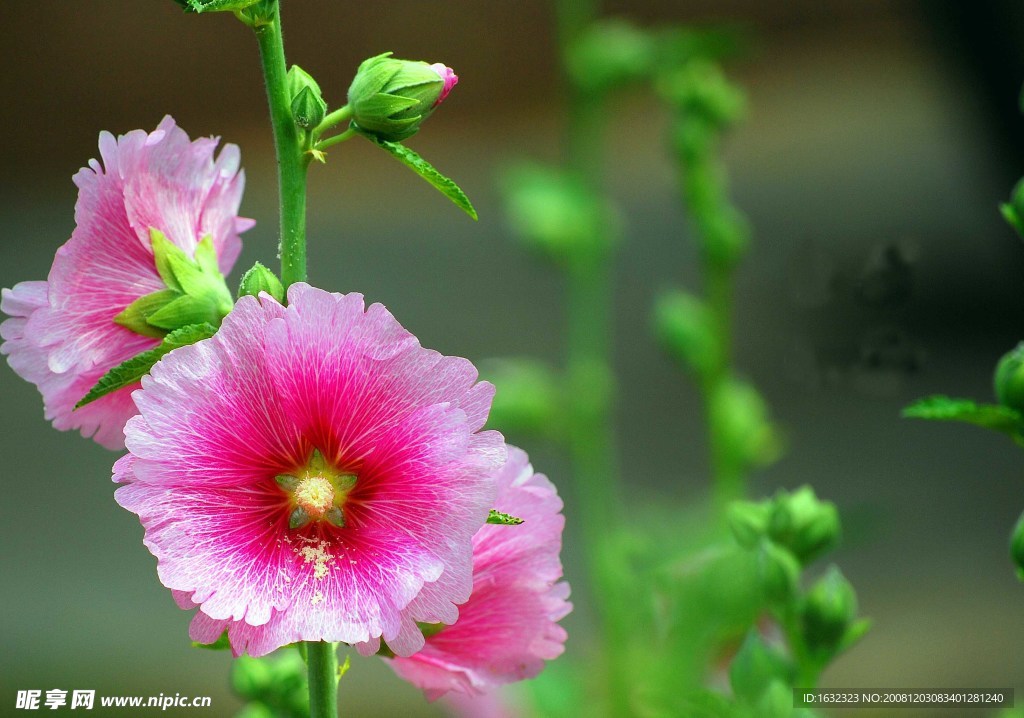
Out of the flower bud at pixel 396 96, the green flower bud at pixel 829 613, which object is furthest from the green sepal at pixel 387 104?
the green flower bud at pixel 829 613

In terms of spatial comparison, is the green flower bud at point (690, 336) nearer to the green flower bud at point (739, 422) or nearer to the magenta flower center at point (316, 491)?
the green flower bud at point (739, 422)

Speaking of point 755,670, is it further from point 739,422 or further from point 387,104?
point 739,422

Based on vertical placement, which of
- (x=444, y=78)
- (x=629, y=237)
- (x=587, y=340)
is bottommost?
(x=444, y=78)

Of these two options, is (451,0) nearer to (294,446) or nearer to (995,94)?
(995,94)

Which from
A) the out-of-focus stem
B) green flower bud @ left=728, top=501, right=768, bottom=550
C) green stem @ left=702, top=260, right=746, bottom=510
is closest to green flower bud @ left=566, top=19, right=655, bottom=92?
the out-of-focus stem

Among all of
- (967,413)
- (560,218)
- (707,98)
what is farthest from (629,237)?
(967,413)

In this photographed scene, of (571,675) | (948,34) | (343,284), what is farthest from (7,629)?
(948,34)
